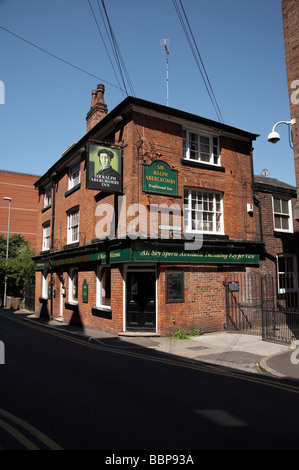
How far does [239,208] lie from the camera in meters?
15.1

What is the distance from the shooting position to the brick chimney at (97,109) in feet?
59.5

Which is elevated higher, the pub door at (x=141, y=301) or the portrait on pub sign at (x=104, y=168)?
the portrait on pub sign at (x=104, y=168)

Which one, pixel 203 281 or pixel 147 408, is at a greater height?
pixel 203 281

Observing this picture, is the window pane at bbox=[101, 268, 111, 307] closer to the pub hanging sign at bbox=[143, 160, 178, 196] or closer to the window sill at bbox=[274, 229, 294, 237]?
the pub hanging sign at bbox=[143, 160, 178, 196]

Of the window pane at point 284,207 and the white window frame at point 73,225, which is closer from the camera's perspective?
the window pane at point 284,207

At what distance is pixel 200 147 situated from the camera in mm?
15016

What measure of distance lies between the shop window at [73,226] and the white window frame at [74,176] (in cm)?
146

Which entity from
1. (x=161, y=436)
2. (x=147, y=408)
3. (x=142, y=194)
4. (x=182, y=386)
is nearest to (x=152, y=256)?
(x=142, y=194)

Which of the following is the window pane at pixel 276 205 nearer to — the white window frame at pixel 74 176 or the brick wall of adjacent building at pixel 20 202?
the white window frame at pixel 74 176

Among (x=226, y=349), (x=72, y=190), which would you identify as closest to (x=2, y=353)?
(x=226, y=349)

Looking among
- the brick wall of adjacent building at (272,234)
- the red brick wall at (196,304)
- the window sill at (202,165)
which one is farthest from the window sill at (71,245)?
the brick wall of adjacent building at (272,234)

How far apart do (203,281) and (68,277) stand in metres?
7.95

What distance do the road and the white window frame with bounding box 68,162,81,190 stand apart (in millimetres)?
11124

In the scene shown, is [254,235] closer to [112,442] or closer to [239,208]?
[239,208]
